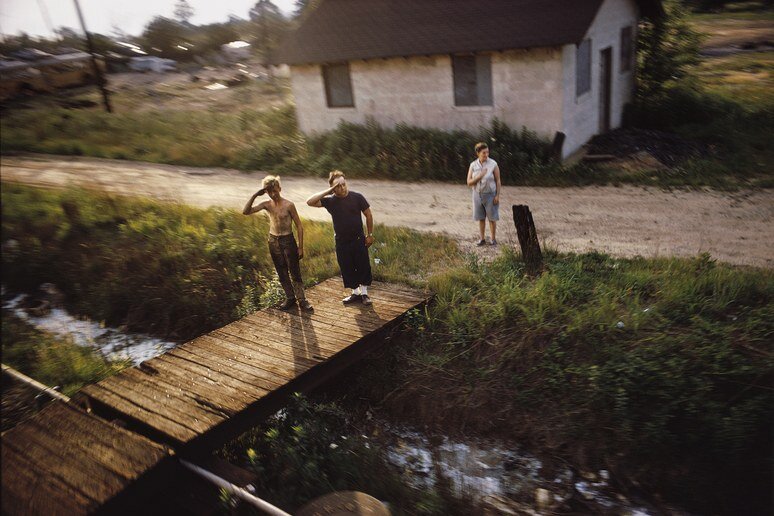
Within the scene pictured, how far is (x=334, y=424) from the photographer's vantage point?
6.89m

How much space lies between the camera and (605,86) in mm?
16203

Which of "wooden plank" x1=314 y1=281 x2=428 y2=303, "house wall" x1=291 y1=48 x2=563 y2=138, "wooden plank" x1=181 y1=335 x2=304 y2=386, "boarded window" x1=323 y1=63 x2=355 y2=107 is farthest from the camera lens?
"boarded window" x1=323 y1=63 x2=355 y2=107

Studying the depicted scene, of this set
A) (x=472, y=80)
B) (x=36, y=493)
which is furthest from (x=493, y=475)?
(x=472, y=80)

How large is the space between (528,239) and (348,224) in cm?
285

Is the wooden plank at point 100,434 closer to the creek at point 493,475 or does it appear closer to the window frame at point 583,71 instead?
the creek at point 493,475

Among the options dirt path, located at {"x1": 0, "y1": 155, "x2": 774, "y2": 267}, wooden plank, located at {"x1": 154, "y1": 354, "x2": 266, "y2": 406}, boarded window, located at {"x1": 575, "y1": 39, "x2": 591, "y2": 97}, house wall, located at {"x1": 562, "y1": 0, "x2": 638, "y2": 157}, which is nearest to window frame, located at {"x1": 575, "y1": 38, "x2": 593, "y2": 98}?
boarded window, located at {"x1": 575, "y1": 39, "x2": 591, "y2": 97}

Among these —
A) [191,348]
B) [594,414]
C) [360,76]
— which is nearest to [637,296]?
[594,414]

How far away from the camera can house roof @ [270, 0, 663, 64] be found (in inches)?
528

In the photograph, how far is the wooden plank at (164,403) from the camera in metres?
5.08

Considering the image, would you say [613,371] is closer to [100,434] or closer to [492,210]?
[492,210]

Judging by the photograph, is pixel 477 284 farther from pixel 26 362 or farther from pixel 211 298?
pixel 26 362

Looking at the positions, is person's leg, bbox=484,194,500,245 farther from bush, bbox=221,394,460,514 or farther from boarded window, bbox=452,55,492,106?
boarded window, bbox=452,55,492,106

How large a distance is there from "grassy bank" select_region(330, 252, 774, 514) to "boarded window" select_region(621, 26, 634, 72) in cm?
1153

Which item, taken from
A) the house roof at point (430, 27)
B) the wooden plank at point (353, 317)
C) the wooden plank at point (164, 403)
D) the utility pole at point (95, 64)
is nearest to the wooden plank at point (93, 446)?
the wooden plank at point (164, 403)
